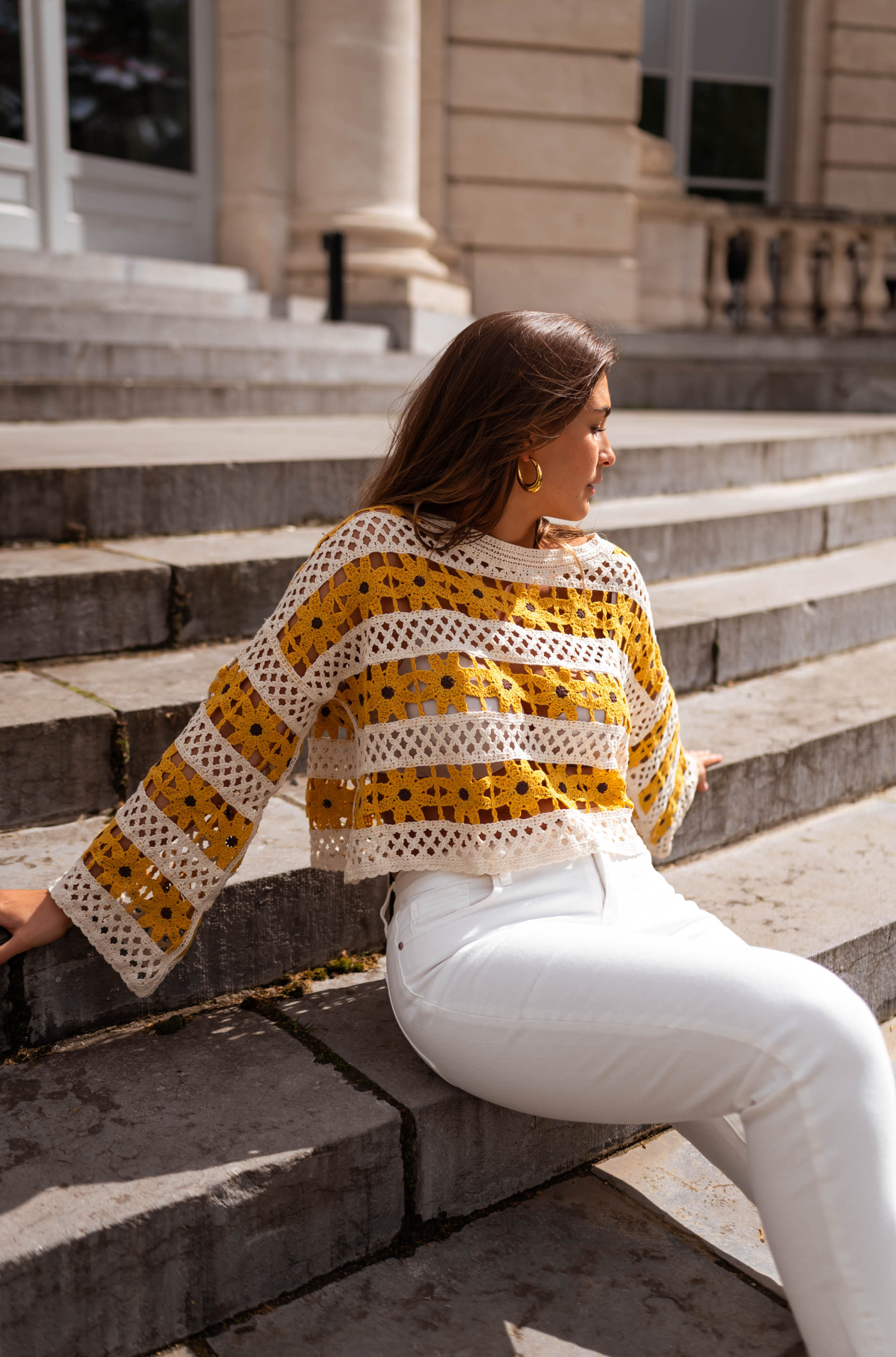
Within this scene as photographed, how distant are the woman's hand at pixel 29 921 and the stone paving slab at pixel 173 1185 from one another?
205 millimetres

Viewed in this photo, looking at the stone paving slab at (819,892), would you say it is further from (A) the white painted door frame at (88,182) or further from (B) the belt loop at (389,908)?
(A) the white painted door frame at (88,182)

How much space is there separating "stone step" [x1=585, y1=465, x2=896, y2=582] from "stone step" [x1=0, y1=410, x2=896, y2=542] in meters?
0.12

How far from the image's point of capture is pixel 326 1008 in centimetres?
213

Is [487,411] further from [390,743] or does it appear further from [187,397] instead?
[187,397]

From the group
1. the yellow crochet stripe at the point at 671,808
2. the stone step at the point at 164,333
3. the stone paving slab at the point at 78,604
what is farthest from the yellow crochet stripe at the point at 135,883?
the stone step at the point at 164,333

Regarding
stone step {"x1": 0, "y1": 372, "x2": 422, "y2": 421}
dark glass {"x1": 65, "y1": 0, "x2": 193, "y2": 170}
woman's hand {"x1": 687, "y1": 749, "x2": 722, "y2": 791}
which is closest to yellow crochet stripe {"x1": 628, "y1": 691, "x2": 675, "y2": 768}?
woman's hand {"x1": 687, "y1": 749, "x2": 722, "y2": 791}

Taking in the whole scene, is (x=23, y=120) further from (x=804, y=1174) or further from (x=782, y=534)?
(x=804, y=1174)

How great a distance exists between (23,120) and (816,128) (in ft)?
24.9

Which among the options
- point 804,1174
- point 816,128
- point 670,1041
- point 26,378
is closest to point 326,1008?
point 670,1041

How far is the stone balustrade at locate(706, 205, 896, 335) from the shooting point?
9805 millimetres

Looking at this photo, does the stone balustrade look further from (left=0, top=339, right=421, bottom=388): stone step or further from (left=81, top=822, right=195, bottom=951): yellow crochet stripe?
(left=81, top=822, right=195, bottom=951): yellow crochet stripe

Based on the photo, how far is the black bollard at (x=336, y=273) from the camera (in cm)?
673

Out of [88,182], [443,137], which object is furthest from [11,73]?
[443,137]

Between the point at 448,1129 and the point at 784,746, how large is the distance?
5.31ft
